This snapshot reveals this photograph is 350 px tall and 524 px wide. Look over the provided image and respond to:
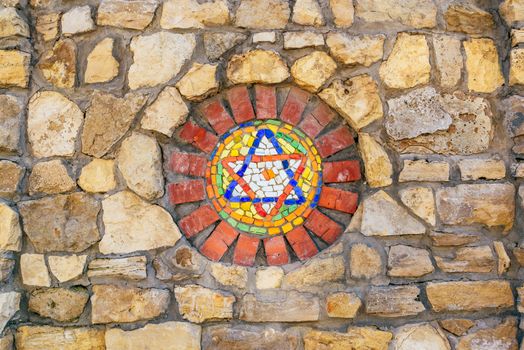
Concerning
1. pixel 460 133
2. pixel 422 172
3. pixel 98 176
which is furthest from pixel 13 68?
pixel 460 133

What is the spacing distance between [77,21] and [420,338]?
2.26 m

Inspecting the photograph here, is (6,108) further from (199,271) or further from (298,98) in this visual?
(298,98)

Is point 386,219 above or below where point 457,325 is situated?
above

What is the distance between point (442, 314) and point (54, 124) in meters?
2.08

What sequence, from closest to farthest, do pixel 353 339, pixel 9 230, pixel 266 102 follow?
pixel 353 339
pixel 9 230
pixel 266 102

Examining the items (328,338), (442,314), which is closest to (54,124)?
(328,338)

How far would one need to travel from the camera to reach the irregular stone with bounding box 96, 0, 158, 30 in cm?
293

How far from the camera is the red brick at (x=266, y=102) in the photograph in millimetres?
2916

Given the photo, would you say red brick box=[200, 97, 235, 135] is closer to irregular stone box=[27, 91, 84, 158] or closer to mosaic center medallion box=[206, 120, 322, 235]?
mosaic center medallion box=[206, 120, 322, 235]

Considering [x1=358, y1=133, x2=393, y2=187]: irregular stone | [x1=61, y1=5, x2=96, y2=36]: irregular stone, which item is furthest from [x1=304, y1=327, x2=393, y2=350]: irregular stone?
[x1=61, y1=5, x2=96, y2=36]: irregular stone

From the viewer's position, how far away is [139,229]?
282 cm

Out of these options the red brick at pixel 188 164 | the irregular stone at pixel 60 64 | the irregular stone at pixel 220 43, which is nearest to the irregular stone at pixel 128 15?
the irregular stone at pixel 60 64

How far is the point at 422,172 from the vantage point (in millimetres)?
2812

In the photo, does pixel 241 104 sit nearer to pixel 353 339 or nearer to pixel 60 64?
pixel 60 64
